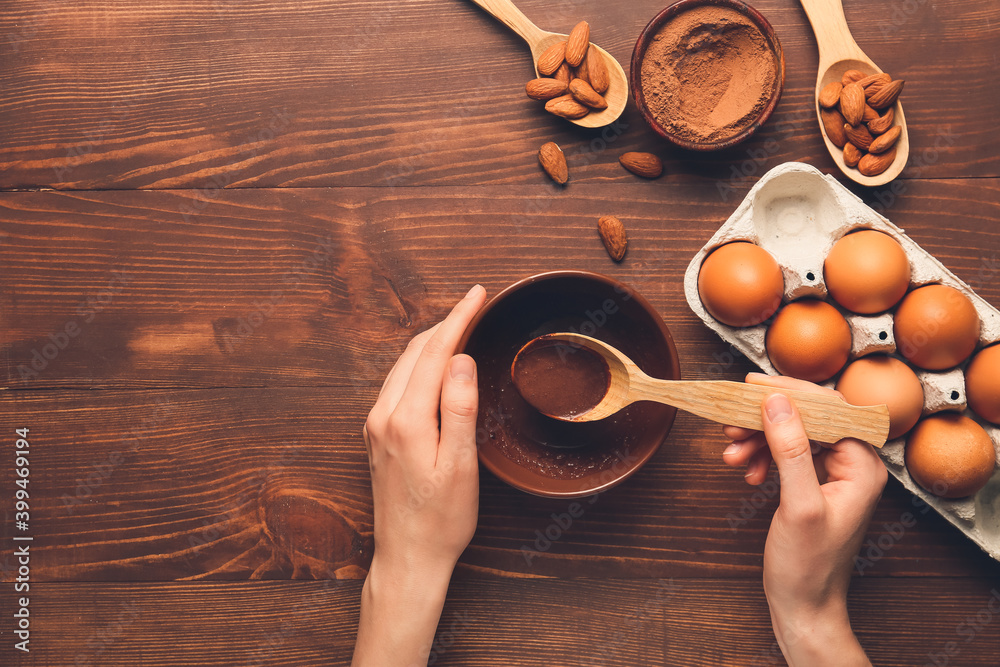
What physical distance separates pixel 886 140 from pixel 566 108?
0.46 meters

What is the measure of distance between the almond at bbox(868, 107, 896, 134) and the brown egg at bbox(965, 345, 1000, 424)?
1.12 feet

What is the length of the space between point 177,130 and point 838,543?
1.11m

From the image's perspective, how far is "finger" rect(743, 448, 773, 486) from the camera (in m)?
0.82

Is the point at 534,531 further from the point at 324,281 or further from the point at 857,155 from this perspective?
the point at 857,155

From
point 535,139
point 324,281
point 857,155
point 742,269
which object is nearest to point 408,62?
point 535,139

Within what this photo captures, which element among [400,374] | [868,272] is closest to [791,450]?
[868,272]

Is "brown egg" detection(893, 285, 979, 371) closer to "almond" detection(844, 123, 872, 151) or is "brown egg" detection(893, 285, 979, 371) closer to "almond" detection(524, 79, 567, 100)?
"almond" detection(844, 123, 872, 151)

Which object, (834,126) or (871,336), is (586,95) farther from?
(871,336)

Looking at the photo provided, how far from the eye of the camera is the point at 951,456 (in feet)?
2.46

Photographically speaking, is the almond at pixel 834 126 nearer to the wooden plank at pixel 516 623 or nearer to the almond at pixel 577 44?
the almond at pixel 577 44

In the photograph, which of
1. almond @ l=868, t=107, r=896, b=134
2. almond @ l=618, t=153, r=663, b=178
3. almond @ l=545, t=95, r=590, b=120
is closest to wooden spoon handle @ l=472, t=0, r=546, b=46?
almond @ l=545, t=95, r=590, b=120

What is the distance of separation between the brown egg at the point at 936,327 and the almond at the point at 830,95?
0.98 feet

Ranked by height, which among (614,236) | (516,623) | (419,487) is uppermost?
(614,236)

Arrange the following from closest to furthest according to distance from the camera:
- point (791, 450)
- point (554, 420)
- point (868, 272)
Answer: point (791, 450), point (868, 272), point (554, 420)
